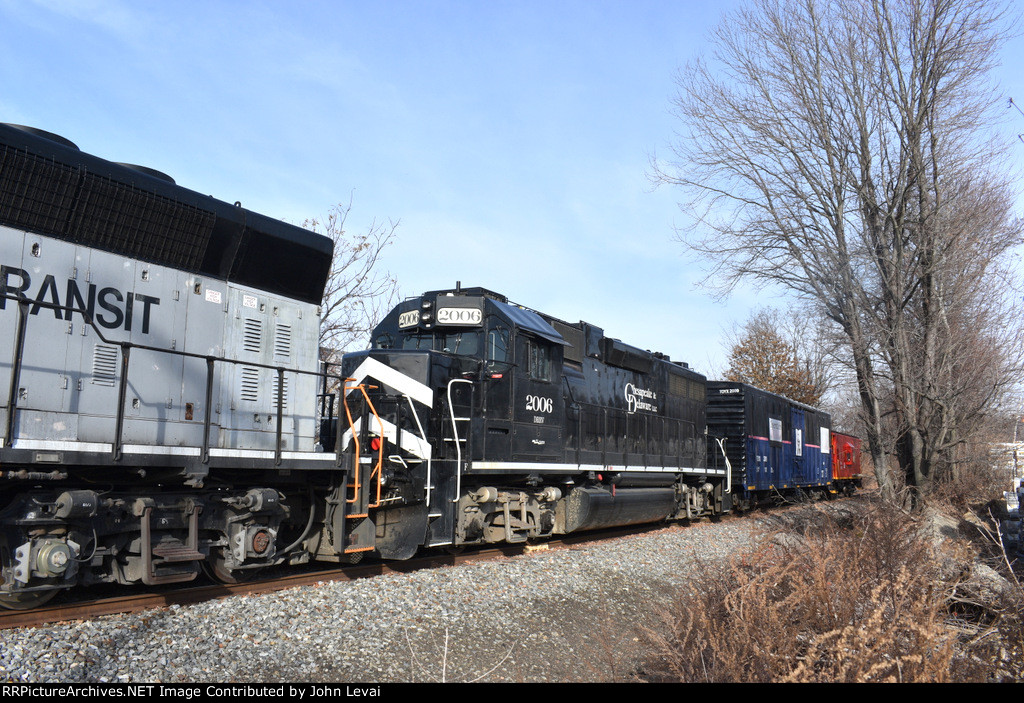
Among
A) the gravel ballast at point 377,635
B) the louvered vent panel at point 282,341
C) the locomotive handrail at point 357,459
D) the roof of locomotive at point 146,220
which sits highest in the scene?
the roof of locomotive at point 146,220

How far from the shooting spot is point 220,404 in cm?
707

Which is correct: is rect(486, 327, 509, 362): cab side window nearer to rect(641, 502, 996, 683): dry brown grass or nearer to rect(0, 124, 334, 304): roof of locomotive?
rect(0, 124, 334, 304): roof of locomotive

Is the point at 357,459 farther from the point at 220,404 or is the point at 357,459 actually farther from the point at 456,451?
the point at 456,451

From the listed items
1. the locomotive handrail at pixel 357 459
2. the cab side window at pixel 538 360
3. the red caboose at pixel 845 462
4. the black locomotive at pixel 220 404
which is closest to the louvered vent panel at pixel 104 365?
the black locomotive at pixel 220 404

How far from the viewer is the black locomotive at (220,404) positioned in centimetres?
556

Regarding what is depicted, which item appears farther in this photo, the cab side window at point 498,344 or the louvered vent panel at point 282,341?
the cab side window at point 498,344

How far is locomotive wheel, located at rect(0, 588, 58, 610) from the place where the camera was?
17.7 feet

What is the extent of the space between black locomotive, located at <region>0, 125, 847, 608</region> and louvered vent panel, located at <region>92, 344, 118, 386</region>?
0.04 ft

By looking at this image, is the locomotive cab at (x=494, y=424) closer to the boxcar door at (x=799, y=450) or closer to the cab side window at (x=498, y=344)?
the cab side window at (x=498, y=344)

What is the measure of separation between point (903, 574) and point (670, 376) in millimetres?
11727

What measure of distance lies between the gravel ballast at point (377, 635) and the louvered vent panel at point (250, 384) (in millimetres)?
1924

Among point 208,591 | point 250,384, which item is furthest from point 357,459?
point 208,591

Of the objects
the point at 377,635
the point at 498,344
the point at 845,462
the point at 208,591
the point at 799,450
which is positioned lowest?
the point at 377,635

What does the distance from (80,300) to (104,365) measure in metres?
0.57
